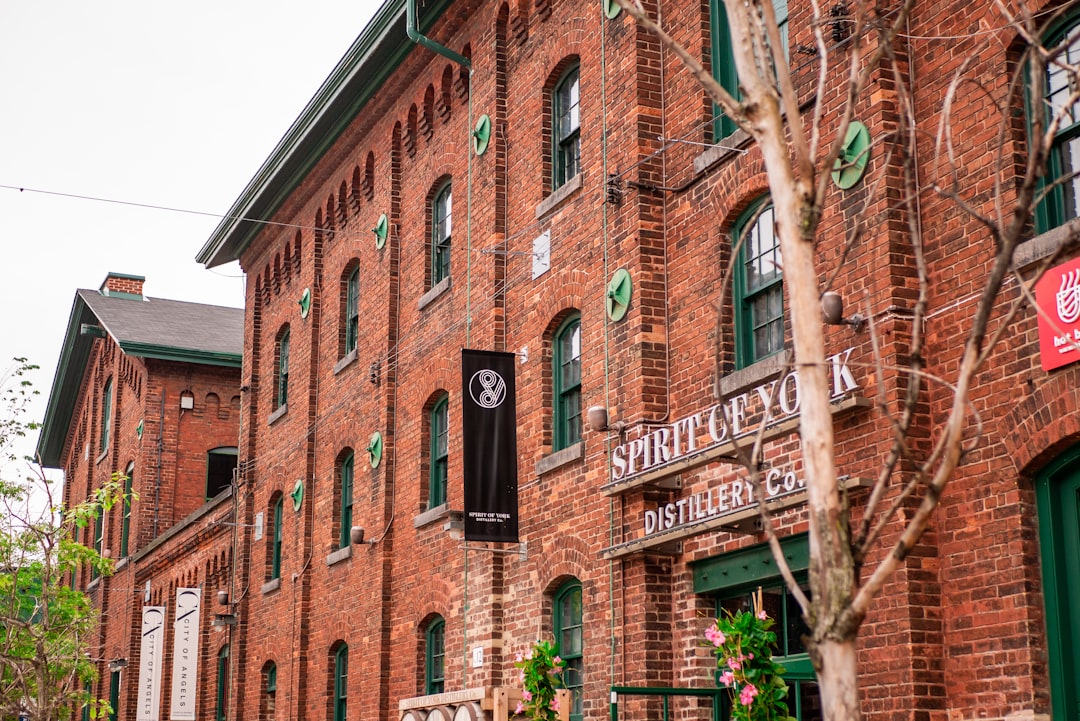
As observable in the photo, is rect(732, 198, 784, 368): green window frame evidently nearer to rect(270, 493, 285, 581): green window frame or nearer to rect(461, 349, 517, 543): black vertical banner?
rect(461, 349, 517, 543): black vertical banner

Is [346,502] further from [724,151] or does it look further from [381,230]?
[724,151]

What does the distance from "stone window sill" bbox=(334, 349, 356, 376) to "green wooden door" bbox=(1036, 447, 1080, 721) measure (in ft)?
50.0

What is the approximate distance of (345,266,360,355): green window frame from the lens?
2497 cm

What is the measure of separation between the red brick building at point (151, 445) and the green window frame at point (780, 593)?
22.2 m

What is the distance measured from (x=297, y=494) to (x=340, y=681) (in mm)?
3916

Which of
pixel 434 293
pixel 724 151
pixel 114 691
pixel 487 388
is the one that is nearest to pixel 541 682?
pixel 487 388

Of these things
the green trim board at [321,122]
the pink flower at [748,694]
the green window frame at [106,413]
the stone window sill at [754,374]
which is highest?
the green trim board at [321,122]

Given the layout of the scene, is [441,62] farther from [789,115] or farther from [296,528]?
[789,115]

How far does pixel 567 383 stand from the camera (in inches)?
683

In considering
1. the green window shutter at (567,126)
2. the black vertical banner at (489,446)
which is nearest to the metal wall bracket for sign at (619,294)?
the black vertical banner at (489,446)

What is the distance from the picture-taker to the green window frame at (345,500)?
79.4 feet

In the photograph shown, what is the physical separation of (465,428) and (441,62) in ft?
22.7

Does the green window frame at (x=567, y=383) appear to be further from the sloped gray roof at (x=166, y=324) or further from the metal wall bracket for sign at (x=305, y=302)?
the sloped gray roof at (x=166, y=324)

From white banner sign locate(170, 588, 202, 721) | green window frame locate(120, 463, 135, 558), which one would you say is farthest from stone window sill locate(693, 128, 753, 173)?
green window frame locate(120, 463, 135, 558)
